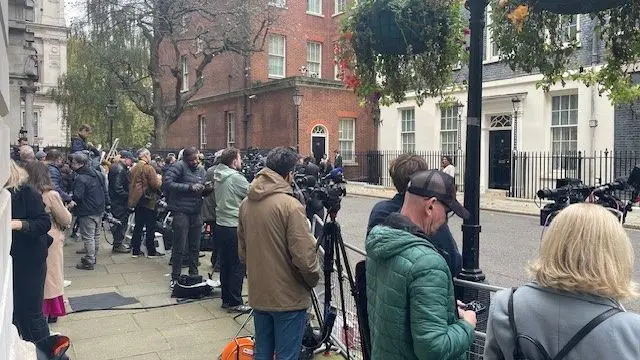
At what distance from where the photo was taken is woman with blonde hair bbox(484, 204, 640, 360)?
1.67 m

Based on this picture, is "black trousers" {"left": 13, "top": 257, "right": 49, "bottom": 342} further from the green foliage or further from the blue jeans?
the green foliage

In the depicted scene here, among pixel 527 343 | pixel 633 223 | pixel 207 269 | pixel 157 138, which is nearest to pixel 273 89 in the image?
pixel 157 138

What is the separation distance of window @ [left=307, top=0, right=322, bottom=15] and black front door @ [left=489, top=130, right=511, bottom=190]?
13247 mm

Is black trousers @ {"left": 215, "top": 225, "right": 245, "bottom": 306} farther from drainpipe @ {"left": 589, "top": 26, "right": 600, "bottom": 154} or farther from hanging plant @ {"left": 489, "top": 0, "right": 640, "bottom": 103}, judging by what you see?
drainpipe @ {"left": 589, "top": 26, "right": 600, "bottom": 154}

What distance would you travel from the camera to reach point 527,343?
1765 mm

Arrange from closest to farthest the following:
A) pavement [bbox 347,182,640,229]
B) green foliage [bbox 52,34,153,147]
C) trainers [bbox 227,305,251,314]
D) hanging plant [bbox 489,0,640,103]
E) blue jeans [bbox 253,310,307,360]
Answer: hanging plant [bbox 489,0,640,103] < blue jeans [bbox 253,310,307,360] < trainers [bbox 227,305,251,314] < pavement [bbox 347,182,640,229] < green foliage [bbox 52,34,153,147]

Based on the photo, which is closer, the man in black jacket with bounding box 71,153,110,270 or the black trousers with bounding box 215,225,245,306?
the black trousers with bounding box 215,225,245,306

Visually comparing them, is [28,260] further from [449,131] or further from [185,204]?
[449,131]

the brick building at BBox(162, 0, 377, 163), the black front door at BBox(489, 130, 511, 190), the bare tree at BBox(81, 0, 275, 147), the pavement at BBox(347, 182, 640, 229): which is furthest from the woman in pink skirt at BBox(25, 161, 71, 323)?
the brick building at BBox(162, 0, 377, 163)

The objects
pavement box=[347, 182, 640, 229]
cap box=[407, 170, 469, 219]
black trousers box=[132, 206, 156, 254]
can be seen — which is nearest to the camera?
cap box=[407, 170, 469, 219]

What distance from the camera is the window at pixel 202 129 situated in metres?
34.3

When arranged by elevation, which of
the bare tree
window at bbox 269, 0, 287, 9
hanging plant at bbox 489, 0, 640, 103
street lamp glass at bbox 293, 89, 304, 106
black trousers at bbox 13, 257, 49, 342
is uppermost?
window at bbox 269, 0, 287, 9

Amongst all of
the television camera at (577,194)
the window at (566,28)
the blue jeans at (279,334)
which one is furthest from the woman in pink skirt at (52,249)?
the window at (566,28)

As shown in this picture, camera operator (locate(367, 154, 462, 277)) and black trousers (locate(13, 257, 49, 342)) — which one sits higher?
camera operator (locate(367, 154, 462, 277))
